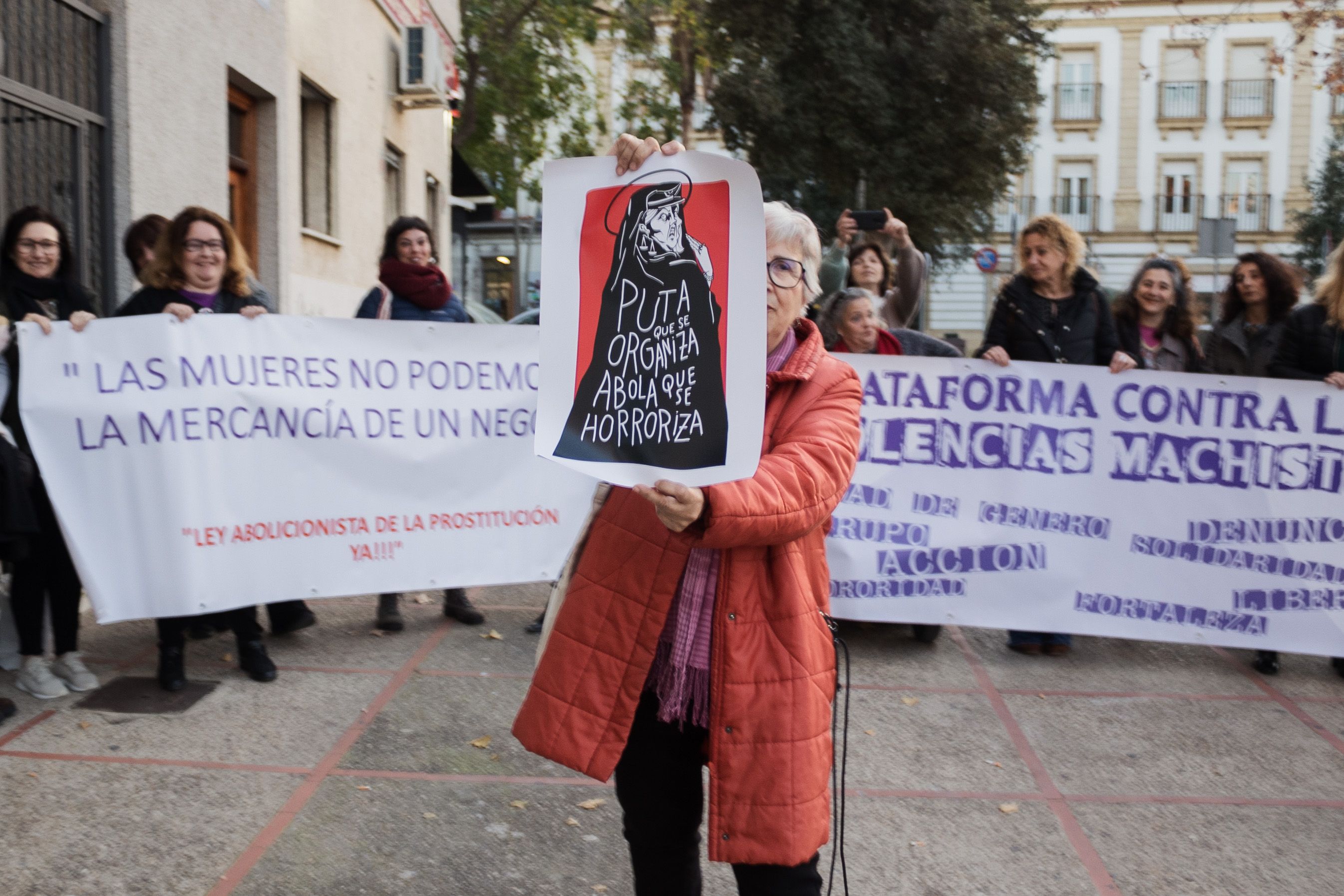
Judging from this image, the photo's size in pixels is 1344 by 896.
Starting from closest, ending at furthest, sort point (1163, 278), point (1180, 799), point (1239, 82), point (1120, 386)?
point (1180, 799) → point (1120, 386) → point (1163, 278) → point (1239, 82)

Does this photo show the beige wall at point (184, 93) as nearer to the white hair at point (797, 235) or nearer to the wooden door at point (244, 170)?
the wooden door at point (244, 170)

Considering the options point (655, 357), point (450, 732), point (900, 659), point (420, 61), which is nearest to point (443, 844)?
point (450, 732)

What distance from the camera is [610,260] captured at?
6.80 ft

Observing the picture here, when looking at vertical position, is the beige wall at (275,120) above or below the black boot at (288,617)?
above

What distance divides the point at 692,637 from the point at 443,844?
1542mm

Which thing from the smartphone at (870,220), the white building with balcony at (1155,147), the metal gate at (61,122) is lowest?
the smartphone at (870,220)

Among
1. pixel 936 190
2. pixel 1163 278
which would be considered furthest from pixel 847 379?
pixel 936 190

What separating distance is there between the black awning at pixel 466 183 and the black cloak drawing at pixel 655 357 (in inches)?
720

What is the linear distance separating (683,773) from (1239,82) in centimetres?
4758

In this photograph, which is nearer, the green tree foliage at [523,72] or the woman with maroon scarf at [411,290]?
the woman with maroon scarf at [411,290]

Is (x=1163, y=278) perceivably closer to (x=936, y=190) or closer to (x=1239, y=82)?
(x=936, y=190)

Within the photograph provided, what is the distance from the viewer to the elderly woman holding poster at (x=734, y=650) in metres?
2.11

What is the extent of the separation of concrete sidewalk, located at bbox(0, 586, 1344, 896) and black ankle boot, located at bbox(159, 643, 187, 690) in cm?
16

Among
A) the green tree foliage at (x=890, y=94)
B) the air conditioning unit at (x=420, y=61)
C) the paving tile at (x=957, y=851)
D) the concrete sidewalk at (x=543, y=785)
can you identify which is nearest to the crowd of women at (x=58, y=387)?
the concrete sidewalk at (x=543, y=785)
